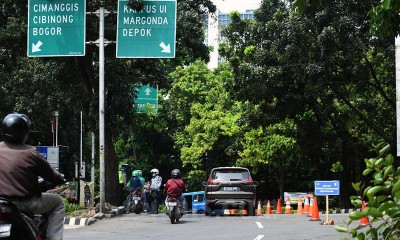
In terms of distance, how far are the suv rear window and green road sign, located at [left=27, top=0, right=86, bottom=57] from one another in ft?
20.5

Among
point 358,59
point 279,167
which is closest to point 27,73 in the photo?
point 358,59

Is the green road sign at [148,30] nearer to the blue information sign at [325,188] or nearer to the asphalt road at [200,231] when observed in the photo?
the asphalt road at [200,231]

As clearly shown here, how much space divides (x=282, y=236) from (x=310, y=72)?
12504mm

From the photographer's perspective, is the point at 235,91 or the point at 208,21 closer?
the point at 208,21

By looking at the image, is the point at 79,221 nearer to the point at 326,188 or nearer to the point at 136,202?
the point at 326,188

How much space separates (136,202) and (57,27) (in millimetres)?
7137

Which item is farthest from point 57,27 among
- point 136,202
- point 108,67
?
point 136,202

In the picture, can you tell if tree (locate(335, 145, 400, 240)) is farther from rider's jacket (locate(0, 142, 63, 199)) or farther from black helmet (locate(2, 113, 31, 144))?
black helmet (locate(2, 113, 31, 144))

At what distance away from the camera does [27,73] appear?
2634 cm

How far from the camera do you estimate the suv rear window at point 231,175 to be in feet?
71.8

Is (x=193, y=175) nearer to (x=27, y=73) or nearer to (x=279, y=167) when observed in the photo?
(x=279, y=167)

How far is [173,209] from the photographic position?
17391mm

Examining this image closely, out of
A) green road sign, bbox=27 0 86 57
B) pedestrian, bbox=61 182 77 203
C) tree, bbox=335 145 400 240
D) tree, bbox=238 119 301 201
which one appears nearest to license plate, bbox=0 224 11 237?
tree, bbox=335 145 400 240

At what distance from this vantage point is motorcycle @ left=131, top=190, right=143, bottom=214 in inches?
907
